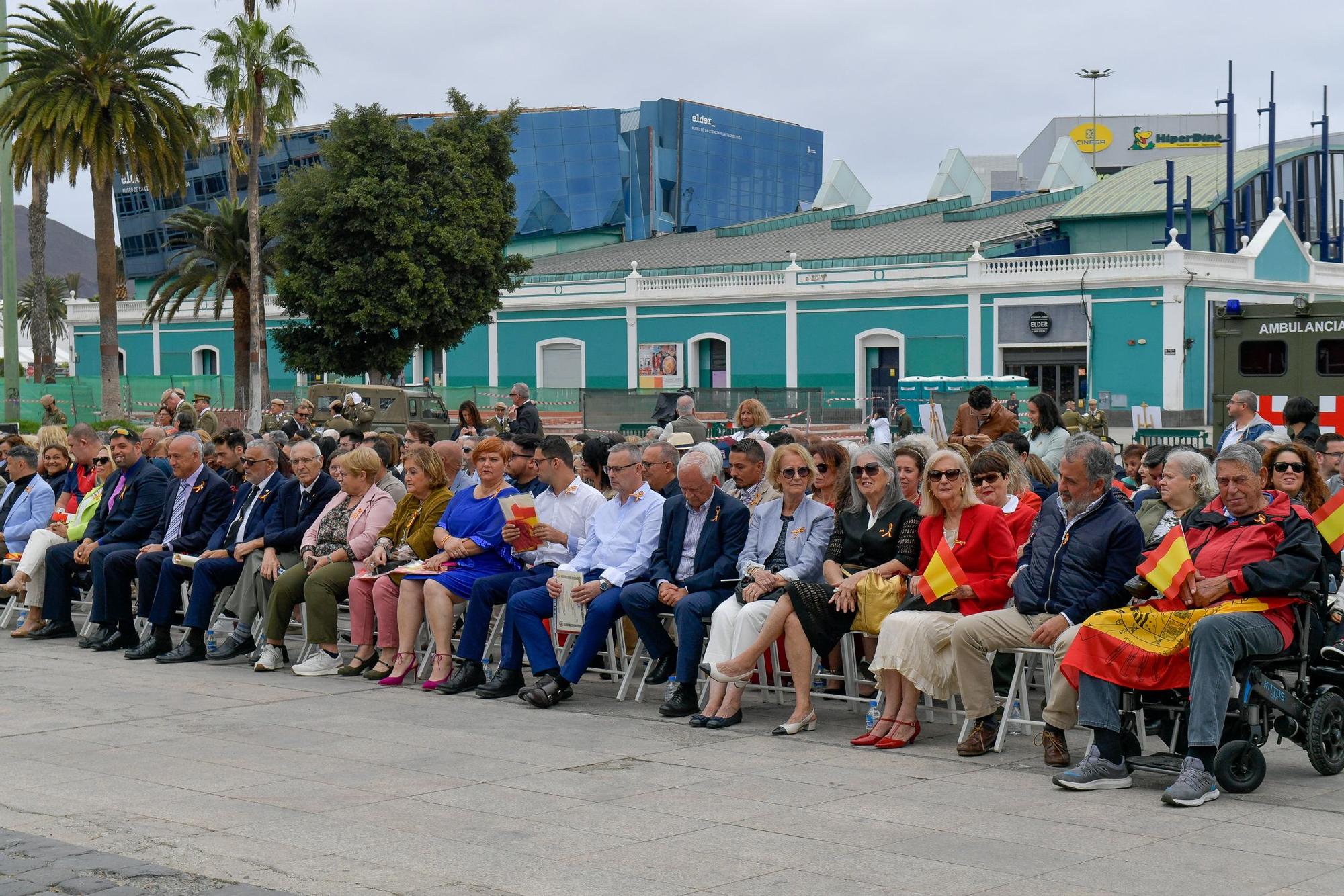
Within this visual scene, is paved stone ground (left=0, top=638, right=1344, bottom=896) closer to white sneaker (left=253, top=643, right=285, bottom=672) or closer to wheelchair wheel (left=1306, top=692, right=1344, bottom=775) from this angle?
wheelchair wheel (left=1306, top=692, right=1344, bottom=775)

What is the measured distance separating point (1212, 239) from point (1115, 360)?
13.0 m

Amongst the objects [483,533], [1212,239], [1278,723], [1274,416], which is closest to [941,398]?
[1274,416]

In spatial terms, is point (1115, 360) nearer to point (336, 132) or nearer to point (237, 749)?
point (336, 132)

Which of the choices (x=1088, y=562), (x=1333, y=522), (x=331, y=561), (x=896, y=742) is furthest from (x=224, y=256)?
(x=1333, y=522)

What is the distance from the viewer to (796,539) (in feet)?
29.6

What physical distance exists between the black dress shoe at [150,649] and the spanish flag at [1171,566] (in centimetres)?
772

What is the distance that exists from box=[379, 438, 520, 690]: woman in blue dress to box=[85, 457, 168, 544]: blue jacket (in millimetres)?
3144

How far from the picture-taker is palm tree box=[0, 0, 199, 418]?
30.1m

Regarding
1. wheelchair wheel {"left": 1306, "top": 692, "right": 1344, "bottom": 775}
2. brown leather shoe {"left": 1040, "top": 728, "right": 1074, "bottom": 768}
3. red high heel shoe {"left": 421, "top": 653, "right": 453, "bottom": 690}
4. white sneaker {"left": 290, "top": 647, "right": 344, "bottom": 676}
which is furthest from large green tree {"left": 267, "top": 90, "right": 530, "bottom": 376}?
wheelchair wheel {"left": 1306, "top": 692, "right": 1344, "bottom": 775}

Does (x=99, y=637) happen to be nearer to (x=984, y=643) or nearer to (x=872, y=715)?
(x=872, y=715)

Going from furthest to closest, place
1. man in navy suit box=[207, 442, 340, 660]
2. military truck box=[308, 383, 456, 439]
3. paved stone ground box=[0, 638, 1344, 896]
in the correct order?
1. military truck box=[308, 383, 456, 439]
2. man in navy suit box=[207, 442, 340, 660]
3. paved stone ground box=[0, 638, 1344, 896]

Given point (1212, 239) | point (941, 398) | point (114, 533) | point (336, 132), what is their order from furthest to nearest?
point (1212, 239), point (336, 132), point (941, 398), point (114, 533)

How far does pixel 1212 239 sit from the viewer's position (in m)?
56.2

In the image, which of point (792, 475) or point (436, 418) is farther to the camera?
point (436, 418)
